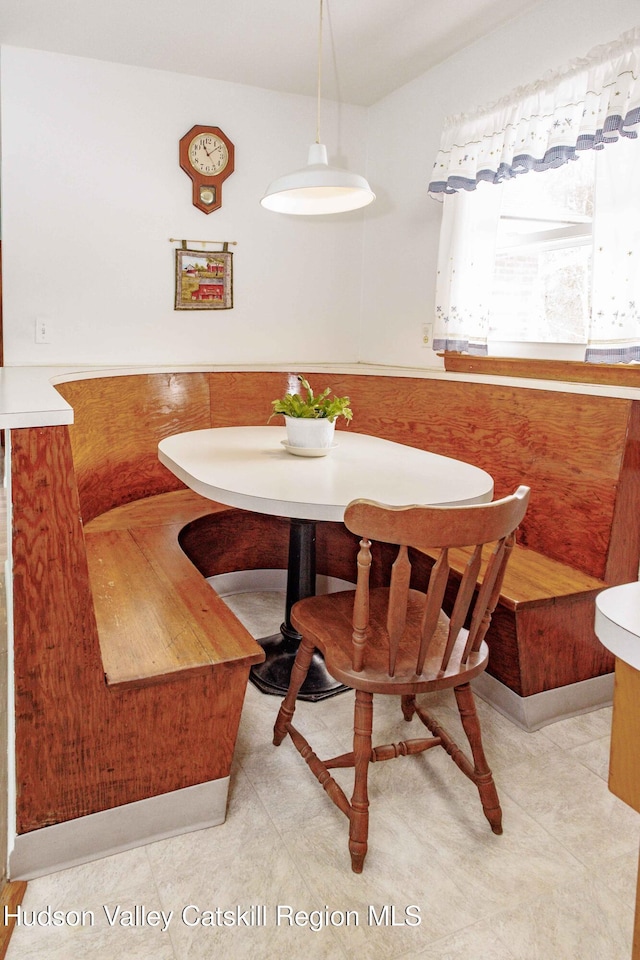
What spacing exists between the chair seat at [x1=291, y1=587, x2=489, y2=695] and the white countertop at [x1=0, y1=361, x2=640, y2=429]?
31.1 inches

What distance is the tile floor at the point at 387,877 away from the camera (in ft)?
4.15

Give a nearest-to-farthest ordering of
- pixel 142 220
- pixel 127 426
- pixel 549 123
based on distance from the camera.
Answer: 1. pixel 549 123
2. pixel 127 426
3. pixel 142 220

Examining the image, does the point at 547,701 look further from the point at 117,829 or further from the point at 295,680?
the point at 117,829

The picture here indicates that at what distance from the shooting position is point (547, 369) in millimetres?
2559

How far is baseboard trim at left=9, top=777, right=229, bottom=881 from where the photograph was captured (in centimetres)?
139

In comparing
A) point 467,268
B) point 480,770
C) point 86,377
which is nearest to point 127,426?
point 86,377

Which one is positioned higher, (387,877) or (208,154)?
(208,154)

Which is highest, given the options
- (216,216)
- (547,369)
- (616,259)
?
(216,216)

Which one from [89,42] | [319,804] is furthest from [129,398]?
[319,804]

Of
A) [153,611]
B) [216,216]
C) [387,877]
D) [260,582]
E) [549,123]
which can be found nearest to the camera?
[387,877]

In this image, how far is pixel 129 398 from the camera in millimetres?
2887

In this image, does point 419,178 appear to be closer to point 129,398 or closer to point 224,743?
point 129,398

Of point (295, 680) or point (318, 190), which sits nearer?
point (295, 680)

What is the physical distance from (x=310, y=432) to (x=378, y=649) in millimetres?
800
